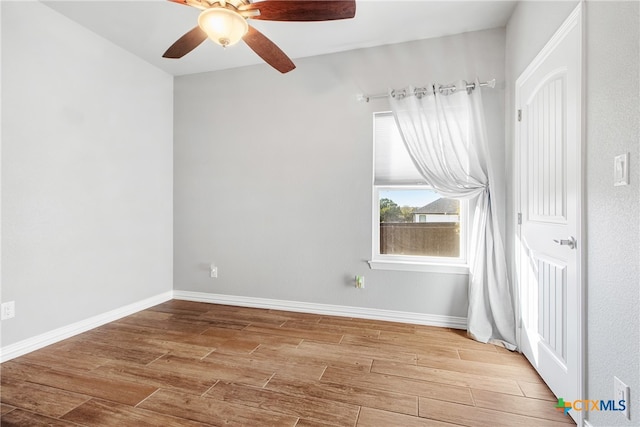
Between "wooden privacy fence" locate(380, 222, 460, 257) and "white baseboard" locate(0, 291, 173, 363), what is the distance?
2.65m

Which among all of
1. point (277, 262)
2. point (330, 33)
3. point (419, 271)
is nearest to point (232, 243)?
point (277, 262)

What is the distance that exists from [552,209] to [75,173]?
144 inches

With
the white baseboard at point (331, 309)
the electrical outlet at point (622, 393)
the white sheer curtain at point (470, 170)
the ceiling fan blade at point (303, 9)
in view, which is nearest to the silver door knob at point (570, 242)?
the electrical outlet at point (622, 393)

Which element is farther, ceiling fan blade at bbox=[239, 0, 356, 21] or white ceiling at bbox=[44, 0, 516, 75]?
white ceiling at bbox=[44, 0, 516, 75]

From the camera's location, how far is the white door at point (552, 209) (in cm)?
155

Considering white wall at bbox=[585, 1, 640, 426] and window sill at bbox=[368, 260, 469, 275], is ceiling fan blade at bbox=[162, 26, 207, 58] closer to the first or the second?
white wall at bbox=[585, 1, 640, 426]

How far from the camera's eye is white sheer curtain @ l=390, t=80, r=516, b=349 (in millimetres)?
2498

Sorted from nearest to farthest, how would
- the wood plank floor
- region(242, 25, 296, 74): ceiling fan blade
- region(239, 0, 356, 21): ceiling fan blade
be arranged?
region(239, 0, 356, 21): ceiling fan blade → the wood plank floor → region(242, 25, 296, 74): ceiling fan blade

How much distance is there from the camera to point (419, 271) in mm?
2867

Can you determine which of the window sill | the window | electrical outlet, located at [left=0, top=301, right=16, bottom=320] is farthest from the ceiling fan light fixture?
electrical outlet, located at [left=0, top=301, right=16, bottom=320]

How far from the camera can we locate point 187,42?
6.56ft

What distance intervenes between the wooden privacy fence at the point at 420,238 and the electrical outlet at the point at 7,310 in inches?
119

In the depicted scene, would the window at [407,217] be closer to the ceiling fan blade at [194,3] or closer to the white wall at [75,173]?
the ceiling fan blade at [194,3]

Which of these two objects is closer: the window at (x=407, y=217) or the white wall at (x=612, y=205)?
the white wall at (x=612, y=205)
